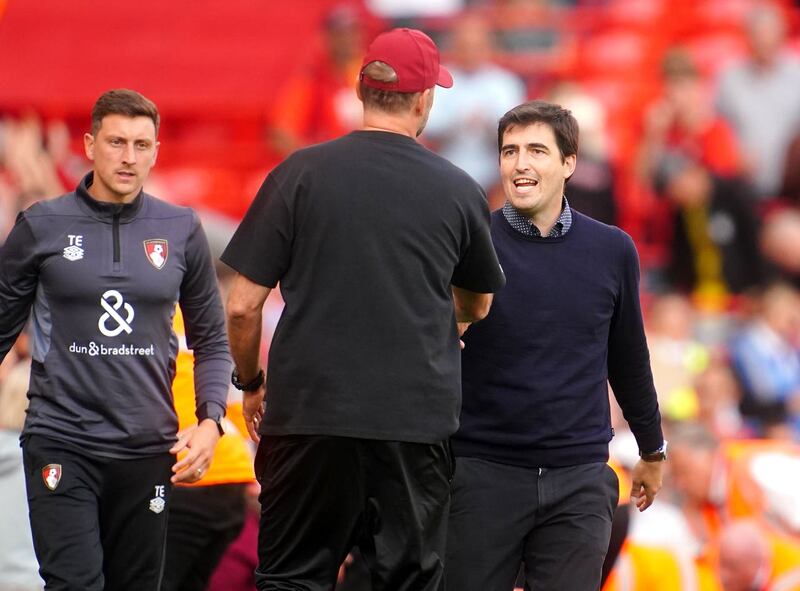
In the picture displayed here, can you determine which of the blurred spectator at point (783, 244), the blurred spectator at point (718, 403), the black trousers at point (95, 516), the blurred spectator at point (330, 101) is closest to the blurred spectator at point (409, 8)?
the blurred spectator at point (330, 101)

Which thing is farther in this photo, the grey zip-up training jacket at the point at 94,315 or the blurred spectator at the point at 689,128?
the blurred spectator at the point at 689,128

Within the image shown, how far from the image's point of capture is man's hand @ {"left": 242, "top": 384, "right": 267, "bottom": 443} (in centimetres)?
477

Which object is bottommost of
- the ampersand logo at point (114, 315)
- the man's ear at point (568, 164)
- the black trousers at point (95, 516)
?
the black trousers at point (95, 516)

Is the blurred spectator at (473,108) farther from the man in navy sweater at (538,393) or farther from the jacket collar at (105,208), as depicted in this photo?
the jacket collar at (105,208)

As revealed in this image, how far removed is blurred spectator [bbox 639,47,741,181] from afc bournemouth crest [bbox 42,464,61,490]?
7785 mm

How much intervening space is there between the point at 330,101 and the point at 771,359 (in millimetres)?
4257

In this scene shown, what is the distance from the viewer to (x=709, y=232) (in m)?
12.1

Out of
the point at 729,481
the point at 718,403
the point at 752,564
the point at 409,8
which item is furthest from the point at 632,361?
the point at 409,8

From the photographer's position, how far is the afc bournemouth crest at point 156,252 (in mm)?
5137

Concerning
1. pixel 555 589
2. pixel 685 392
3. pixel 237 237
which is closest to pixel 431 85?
pixel 237 237

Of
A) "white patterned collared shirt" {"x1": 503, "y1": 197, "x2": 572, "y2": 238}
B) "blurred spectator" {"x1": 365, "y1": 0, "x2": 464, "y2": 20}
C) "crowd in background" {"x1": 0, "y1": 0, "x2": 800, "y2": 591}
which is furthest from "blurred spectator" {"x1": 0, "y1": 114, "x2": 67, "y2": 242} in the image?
"white patterned collared shirt" {"x1": 503, "y1": 197, "x2": 572, "y2": 238}

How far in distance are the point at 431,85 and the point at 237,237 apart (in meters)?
0.69

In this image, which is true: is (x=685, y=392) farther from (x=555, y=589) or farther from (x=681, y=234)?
(x=555, y=589)

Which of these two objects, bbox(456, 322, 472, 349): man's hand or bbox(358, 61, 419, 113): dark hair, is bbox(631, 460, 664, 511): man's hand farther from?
bbox(358, 61, 419, 113): dark hair
